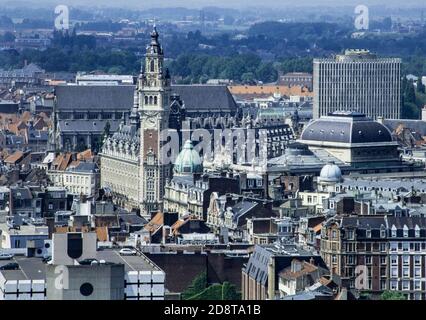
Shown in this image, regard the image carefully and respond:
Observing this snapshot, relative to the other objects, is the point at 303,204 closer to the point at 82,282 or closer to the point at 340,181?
the point at 340,181

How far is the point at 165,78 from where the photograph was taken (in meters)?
48.5

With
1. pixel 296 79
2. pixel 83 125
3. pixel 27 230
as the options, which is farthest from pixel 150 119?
pixel 296 79

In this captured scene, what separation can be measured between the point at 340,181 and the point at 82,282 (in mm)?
27839

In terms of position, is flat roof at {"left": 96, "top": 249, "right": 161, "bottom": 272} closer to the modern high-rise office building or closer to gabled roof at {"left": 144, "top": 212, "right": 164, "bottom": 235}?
gabled roof at {"left": 144, "top": 212, "right": 164, "bottom": 235}

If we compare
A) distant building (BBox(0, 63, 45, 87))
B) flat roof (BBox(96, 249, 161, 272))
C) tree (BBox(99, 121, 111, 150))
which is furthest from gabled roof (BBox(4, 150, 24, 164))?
distant building (BBox(0, 63, 45, 87))

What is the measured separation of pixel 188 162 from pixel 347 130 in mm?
6110

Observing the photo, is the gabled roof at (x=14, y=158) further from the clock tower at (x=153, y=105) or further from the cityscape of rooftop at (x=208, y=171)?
the clock tower at (x=153, y=105)

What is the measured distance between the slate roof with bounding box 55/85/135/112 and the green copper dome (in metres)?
17.3

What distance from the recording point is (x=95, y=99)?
204ft

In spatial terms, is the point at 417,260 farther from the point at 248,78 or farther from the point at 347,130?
the point at 248,78

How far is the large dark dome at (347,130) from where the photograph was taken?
47344 mm

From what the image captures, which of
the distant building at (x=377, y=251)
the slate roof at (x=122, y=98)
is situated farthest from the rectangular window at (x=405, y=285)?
the slate roof at (x=122, y=98)

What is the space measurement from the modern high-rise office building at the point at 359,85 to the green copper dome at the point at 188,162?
24.0m
